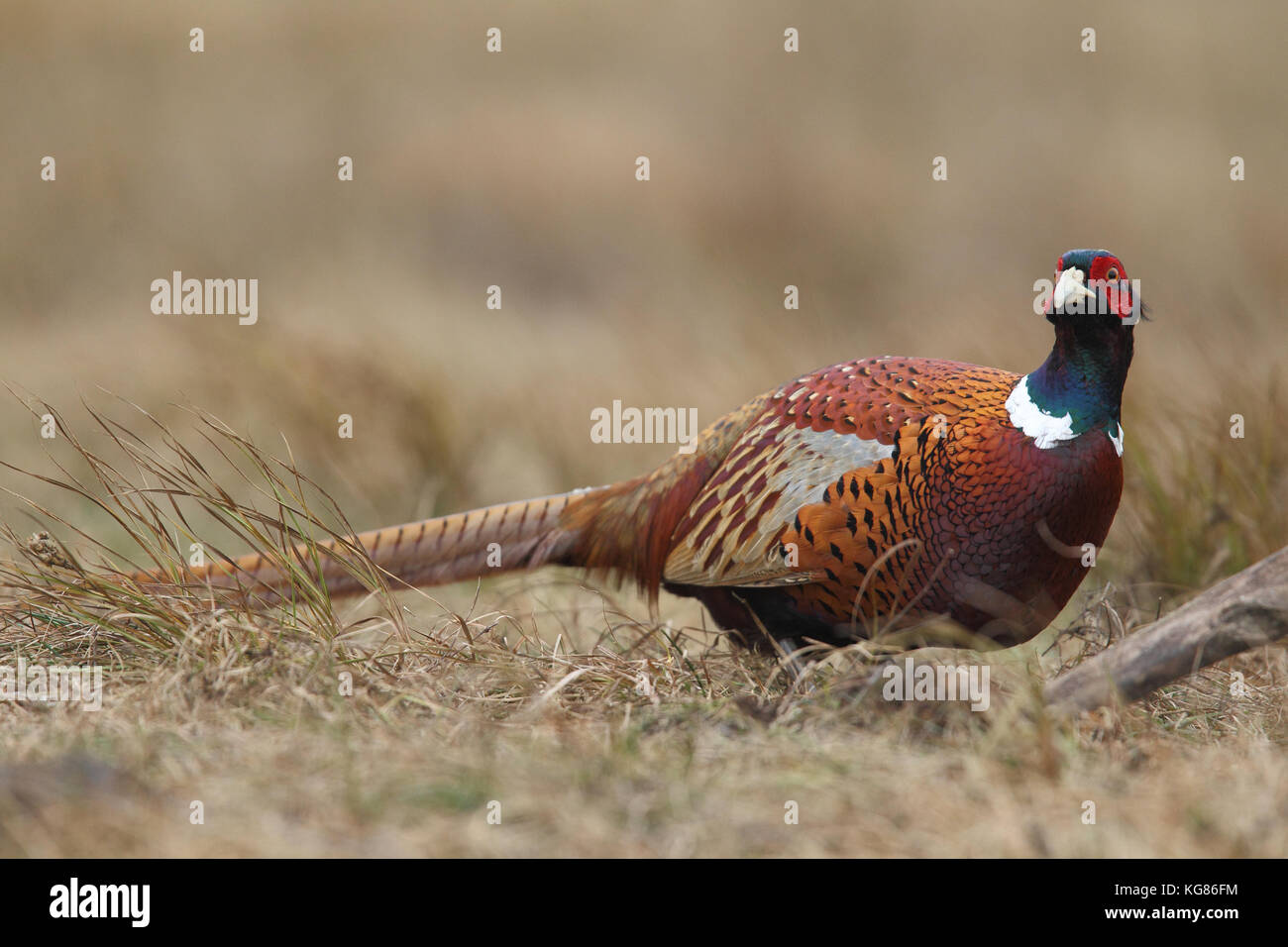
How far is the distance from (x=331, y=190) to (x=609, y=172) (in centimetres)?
256

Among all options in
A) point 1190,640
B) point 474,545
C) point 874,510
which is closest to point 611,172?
point 474,545

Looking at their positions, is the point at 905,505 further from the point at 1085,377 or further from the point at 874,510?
the point at 1085,377

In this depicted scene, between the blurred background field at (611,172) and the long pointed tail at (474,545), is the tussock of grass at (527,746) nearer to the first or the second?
the long pointed tail at (474,545)

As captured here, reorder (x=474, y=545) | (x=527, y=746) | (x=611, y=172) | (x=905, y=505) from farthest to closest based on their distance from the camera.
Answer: (x=611, y=172) → (x=474, y=545) → (x=905, y=505) → (x=527, y=746)

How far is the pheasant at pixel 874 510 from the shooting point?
10.8 ft

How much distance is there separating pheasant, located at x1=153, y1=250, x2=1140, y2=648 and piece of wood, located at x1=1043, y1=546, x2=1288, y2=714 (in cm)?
32

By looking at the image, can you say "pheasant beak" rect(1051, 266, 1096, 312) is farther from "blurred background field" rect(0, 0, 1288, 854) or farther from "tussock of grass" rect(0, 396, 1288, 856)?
"blurred background field" rect(0, 0, 1288, 854)

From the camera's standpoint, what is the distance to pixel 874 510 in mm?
3441

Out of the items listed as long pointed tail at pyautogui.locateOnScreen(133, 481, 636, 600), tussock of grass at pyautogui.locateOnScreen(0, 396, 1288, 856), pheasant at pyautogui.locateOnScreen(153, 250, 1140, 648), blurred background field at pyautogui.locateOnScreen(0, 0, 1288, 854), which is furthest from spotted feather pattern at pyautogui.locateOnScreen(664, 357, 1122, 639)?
blurred background field at pyautogui.locateOnScreen(0, 0, 1288, 854)

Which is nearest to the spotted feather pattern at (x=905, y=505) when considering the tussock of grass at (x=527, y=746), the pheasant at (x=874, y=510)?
the pheasant at (x=874, y=510)

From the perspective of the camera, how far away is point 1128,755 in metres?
3.05

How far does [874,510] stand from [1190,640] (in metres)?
0.84

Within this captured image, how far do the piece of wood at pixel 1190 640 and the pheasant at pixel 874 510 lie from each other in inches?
12.7

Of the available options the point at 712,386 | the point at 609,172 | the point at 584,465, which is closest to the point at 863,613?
the point at 584,465
